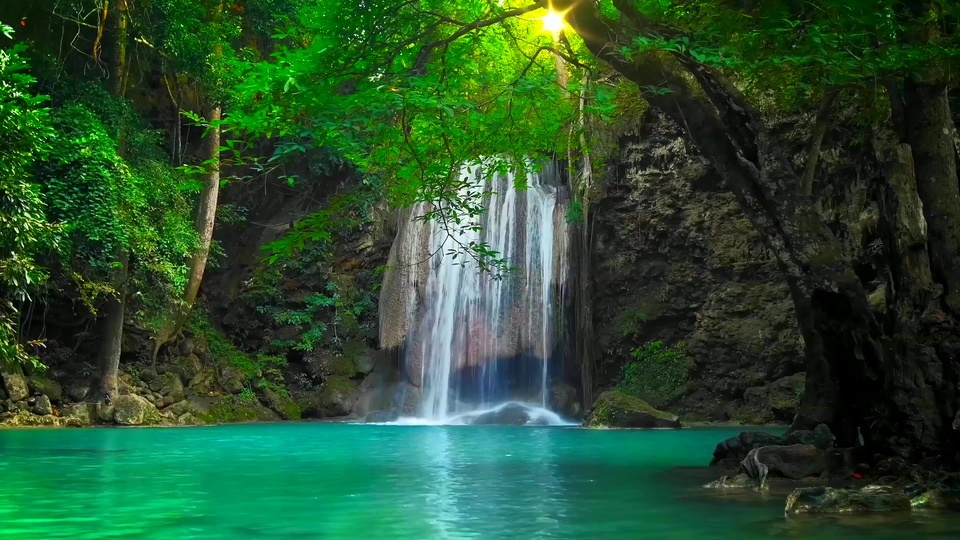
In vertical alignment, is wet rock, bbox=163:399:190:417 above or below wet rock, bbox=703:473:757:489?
above

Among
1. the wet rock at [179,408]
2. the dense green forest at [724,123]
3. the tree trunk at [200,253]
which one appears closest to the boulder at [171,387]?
the wet rock at [179,408]

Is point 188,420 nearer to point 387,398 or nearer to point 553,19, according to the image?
point 387,398

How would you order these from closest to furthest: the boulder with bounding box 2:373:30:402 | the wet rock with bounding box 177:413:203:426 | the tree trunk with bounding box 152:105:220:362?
the boulder with bounding box 2:373:30:402 < the wet rock with bounding box 177:413:203:426 < the tree trunk with bounding box 152:105:220:362

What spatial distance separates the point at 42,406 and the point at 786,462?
48.8ft

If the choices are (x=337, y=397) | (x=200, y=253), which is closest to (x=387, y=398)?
(x=337, y=397)

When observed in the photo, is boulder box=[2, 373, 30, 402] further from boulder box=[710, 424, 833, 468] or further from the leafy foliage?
boulder box=[710, 424, 833, 468]

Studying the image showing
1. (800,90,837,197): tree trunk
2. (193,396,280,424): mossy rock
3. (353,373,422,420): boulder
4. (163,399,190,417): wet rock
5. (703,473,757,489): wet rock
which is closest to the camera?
(703,473,757,489): wet rock

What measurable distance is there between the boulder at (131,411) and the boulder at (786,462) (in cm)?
1375

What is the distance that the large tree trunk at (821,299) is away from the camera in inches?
268

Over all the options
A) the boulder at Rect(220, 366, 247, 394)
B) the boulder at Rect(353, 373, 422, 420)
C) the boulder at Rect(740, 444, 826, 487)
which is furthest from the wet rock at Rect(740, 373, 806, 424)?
the boulder at Rect(220, 366, 247, 394)

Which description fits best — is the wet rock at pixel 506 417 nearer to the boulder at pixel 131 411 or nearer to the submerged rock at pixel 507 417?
the submerged rock at pixel 507 417

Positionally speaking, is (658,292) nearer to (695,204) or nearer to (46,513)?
(695,204)

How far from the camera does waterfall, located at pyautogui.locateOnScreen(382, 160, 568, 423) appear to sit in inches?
838

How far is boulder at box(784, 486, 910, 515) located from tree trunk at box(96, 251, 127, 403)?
15.0 metres
